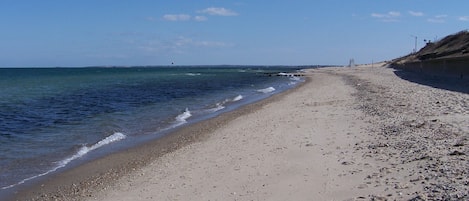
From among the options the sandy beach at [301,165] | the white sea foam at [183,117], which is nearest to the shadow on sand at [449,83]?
the sandy beach at [301,165]

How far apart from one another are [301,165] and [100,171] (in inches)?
188

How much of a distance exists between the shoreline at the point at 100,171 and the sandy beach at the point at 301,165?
0.08ft

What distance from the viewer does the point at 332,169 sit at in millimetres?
8445

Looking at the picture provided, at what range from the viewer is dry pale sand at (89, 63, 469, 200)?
7023 millimetres

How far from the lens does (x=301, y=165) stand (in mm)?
9078

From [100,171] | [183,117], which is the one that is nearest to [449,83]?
[183,117]

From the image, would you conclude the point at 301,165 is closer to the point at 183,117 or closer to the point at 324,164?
the point at 324,164

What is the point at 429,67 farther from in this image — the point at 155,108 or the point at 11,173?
the point at 11,173

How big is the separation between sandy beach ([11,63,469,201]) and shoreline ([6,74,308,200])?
0.02 metres

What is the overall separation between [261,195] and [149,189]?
2.23 metres

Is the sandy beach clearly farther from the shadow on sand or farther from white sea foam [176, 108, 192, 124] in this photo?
the shadow on sand

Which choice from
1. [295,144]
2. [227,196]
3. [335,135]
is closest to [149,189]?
[227,196]

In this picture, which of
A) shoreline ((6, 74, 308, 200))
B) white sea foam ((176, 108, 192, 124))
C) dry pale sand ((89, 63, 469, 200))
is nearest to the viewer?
dry pale sand ((89, 63, 469, 200))

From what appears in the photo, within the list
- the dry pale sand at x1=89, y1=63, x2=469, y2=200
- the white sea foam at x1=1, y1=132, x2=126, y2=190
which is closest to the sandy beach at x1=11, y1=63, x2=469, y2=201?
the dry pale sand at x1=89, y1=63, x2=469, y2=200
